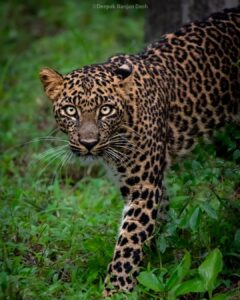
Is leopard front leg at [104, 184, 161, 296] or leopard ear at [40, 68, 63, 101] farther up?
leopard ear at [40, 68, 63, 101]

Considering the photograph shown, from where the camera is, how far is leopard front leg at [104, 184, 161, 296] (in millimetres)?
6855

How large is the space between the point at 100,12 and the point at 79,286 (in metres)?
9.55

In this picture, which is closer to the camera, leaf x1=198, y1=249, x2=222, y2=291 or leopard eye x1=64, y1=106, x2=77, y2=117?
leaf x1=198, y1=249, x2=222, y2=291

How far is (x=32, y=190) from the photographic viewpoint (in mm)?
8883

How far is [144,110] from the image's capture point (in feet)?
23.4

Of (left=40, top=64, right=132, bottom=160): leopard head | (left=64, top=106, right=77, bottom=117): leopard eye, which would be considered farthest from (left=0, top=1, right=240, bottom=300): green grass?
(left=64, top=106, right=77, bottom=117): leopard eye

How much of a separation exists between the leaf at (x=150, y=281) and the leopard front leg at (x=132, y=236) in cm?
33

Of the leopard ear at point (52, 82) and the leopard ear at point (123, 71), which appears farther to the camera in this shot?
the leopard ear at point (52, 82)

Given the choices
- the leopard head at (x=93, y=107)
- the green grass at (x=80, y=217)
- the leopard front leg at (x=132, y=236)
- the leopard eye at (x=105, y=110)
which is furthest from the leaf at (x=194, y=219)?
the leopard eye at (x=105, y=110)

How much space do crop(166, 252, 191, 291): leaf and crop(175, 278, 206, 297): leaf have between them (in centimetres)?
6

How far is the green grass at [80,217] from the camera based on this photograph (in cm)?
674

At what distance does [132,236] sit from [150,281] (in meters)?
0.58

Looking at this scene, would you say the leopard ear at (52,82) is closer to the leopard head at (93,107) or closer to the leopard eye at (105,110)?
the leopard head at (93,107)

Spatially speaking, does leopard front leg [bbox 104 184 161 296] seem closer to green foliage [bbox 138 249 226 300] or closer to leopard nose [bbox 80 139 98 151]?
green foliage [bbox 138 249 226 300]
